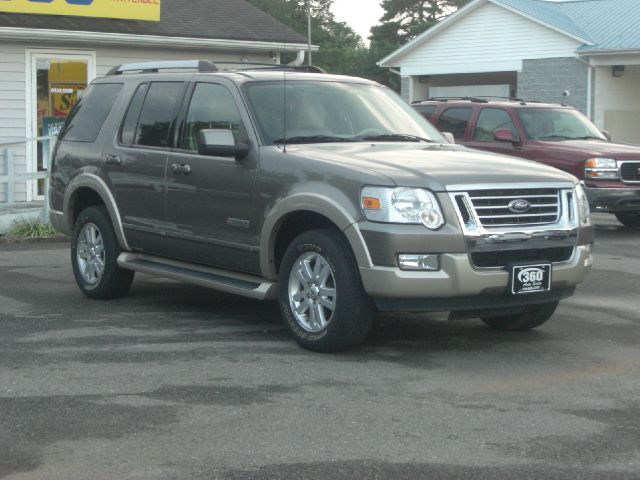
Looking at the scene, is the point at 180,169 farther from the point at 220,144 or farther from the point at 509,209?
the point at 509,209

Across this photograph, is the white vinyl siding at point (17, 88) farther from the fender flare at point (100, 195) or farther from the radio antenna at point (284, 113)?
the radio antenna at point (284, 113)

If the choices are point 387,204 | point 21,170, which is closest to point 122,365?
point 387,204

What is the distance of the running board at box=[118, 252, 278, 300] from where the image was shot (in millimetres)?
7555

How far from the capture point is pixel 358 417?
558cm

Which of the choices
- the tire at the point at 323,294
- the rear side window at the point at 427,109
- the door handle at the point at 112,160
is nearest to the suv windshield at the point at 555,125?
the rear side window at the point at 427,109

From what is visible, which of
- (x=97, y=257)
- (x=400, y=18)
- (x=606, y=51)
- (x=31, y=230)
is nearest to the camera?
(x=97, y=257)

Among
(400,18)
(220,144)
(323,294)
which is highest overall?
(400,18)

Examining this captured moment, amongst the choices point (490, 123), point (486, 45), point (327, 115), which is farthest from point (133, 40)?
point (486, 45)

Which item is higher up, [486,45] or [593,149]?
[486,45]

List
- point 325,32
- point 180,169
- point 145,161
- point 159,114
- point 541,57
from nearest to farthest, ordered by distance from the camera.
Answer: point 180,169 < point 145,161 < point 159,114 < point 541,57 < point 325,32

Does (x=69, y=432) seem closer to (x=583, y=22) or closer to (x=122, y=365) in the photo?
(x=122, y=365)

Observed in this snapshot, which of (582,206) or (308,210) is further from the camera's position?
(582,206)

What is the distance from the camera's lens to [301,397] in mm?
5988

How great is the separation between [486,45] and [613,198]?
19.7 m
